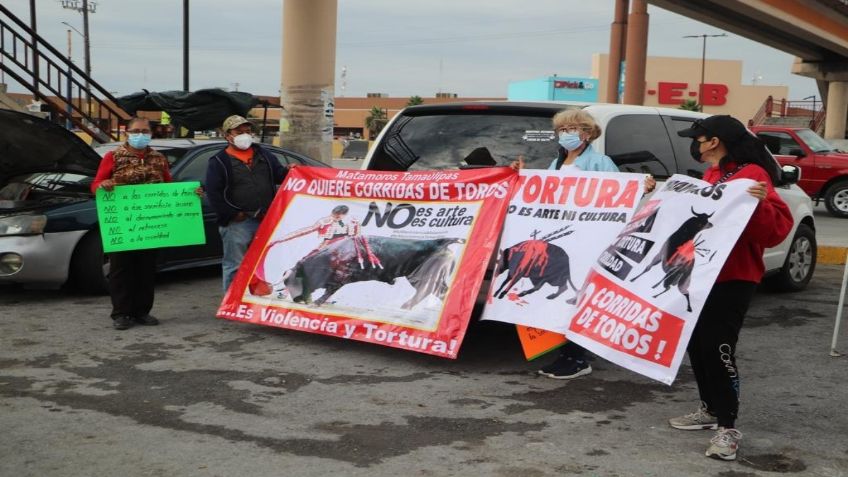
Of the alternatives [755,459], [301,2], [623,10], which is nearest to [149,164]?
[755,459]

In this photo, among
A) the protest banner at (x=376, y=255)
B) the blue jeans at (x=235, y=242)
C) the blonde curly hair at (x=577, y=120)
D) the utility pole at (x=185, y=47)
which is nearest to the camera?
the blonde curly hair at (x=577, y=120)

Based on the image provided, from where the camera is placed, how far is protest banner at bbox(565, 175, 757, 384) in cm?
448

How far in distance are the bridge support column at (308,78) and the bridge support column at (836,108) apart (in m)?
37.7

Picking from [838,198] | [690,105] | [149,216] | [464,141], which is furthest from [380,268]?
[690,105]

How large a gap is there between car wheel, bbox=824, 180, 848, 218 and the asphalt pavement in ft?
44.0

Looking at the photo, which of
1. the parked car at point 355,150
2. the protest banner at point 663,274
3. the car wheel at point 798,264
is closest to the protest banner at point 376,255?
the protest banner at point 663,274

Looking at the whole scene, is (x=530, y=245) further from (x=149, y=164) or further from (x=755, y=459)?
(x=149, y=164)

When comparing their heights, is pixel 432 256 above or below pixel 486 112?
below

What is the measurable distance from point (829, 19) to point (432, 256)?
1529 inches

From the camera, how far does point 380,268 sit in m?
6.53

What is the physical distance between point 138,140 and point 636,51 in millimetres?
36589

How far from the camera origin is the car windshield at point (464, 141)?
6500mm

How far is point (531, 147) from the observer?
6.52 metres

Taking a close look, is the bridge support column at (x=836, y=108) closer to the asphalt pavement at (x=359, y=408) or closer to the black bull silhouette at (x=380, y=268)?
the asphalt pavement at (x=359, y=408)
